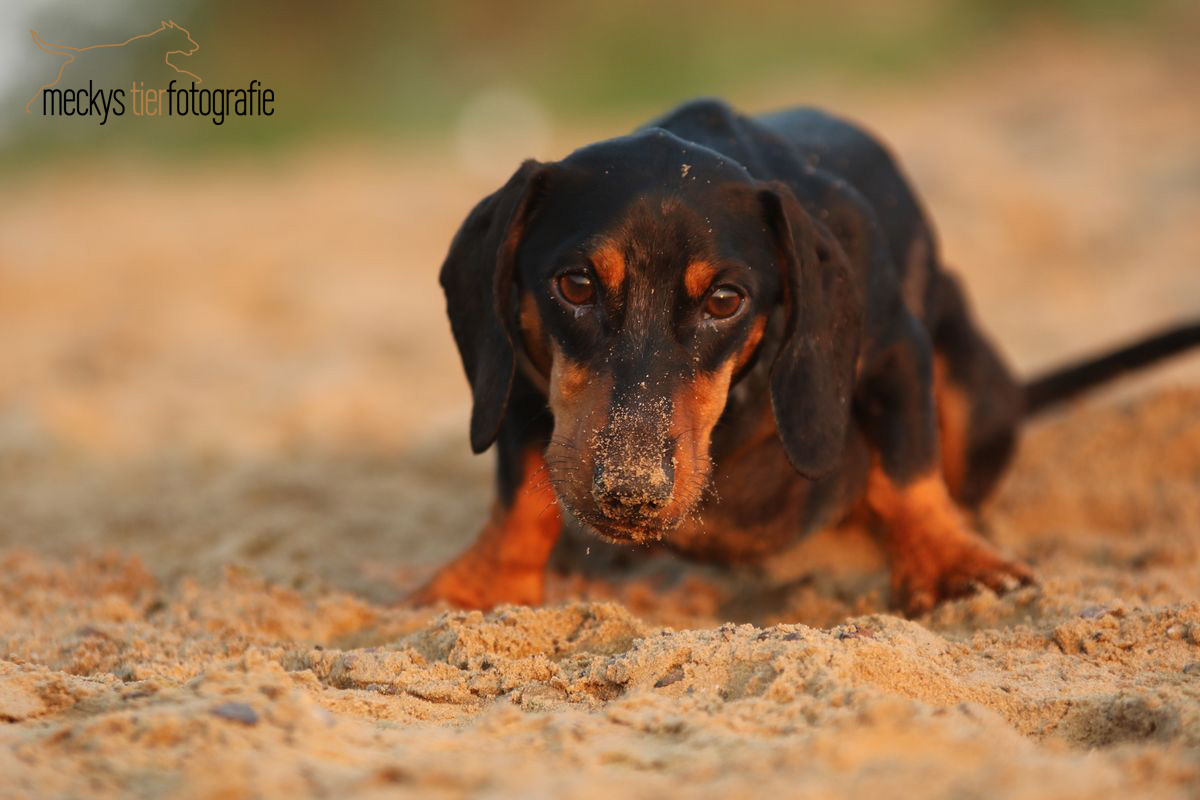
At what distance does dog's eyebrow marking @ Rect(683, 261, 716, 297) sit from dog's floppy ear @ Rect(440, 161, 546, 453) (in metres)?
0.50

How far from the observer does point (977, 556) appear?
412 centimetres

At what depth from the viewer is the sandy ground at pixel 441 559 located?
240 cm

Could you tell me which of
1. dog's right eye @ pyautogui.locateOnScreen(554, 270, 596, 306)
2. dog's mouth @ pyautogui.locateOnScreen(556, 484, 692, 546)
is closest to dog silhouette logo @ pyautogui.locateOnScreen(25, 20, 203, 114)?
dog's right eye @ pyautogui.locateOnScreen(554, 270, 596, 306)

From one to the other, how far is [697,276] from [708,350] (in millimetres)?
188

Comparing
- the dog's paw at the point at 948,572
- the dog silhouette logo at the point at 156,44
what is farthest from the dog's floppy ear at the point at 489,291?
the dog silhouette logo at the point at 156,44

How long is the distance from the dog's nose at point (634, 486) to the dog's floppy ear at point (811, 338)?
680mm

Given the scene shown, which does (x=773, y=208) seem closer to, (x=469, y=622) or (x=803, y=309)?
(x=803, y=309)

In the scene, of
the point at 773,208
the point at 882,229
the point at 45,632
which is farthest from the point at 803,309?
the point at 45,632

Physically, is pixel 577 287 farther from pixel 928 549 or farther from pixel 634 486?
pixel 928 549

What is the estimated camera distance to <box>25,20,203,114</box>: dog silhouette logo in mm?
11250

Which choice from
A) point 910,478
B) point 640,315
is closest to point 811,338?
point 640,315

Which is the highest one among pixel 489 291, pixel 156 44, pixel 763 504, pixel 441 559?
pixel 156 44

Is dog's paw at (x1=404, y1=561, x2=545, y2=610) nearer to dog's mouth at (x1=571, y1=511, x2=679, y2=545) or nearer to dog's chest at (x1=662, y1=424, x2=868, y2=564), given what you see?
dog's chest at (x1=662, y1=424, x2=868, y2=564)

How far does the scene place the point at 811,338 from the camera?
363cm
